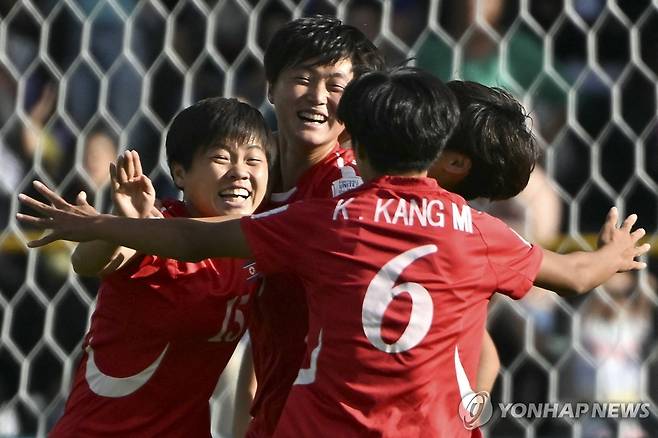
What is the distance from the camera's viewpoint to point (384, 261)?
55.6 inches

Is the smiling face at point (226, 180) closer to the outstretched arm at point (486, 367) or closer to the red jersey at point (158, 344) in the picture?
the red jersey at point (158, 344)

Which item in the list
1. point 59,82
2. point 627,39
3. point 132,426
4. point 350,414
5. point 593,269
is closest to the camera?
point 350,414

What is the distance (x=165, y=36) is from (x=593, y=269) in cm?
143

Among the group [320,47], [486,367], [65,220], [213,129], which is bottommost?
[486,367]

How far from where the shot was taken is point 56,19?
111 inches

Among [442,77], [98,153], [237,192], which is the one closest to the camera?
[237,192]

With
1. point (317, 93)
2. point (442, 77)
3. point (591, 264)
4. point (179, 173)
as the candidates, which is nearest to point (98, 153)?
point (442, 77)

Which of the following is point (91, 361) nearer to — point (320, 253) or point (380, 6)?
point (320, 253)

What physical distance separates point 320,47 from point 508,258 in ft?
1.55

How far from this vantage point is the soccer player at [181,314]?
1705 millimetres

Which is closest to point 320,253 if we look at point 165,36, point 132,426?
point 132,426

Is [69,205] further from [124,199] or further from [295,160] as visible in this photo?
[295,160]

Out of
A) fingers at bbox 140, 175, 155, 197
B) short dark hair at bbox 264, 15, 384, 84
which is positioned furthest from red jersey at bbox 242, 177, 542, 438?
short dark hair at bbox 264, 15, 384, 84

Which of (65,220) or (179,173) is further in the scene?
(179,173)
